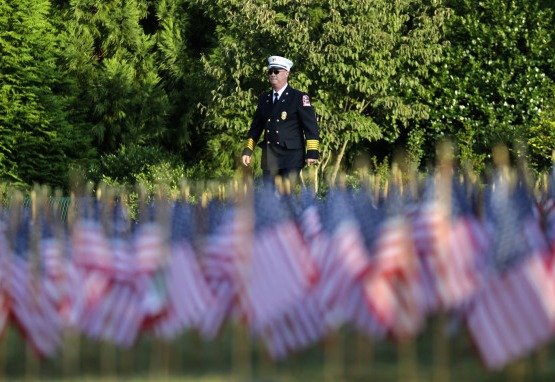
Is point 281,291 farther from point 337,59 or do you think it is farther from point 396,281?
point 337,59

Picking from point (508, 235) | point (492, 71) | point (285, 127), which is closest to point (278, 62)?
point (285, 127)

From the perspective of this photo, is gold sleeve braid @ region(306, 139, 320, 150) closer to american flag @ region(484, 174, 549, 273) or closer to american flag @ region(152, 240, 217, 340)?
american flag @ region(484, 174, 549, 273)

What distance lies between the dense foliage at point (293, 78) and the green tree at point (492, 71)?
0.03 meters

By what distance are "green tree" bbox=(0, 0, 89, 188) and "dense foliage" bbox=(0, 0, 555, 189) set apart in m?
0.04

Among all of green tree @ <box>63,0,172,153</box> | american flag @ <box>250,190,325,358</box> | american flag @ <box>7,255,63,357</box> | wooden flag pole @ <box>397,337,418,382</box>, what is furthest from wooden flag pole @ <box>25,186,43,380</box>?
green tree @ <box>63,0,172,153</box>

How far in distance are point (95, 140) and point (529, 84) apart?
1014 centimetres

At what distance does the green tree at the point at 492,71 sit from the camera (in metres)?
29.8

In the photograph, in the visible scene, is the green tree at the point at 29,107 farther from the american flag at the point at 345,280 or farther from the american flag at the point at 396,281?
the american flag at the point at 396,281

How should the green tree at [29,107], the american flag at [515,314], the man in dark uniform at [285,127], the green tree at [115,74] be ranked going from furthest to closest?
1. the green tree at [115,74]
2. the green tree at [29,107]
3. the man in dark uniform at [285,127]
4. the american flag at [515,314]

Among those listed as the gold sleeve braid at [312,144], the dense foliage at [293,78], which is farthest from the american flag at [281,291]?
the dense foliage at [293,78]

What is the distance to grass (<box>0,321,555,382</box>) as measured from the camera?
7.65 m

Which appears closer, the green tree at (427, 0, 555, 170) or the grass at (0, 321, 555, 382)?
the grass at (0, 321, 555, 382)

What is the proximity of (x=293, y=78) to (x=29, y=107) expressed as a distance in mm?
5208

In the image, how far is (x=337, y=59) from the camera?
28.3 meters
